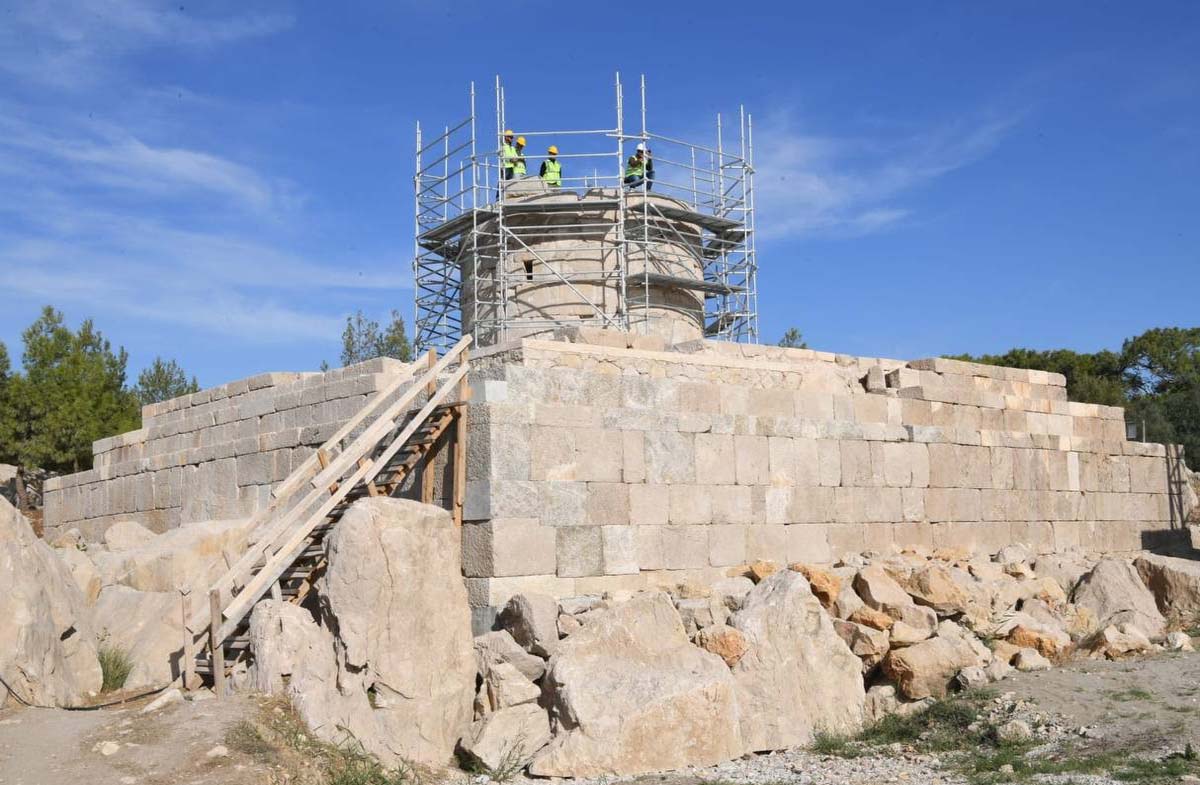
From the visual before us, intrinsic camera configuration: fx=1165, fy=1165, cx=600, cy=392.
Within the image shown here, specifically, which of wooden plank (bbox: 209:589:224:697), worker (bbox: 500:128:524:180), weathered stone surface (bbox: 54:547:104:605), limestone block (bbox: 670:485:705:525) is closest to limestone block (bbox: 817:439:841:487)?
limestone block (bbox: 670:485:705:525)

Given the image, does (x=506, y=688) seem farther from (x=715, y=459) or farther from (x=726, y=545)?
(x=715, y=459)

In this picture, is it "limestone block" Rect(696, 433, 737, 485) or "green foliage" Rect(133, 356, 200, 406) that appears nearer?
"limestone block" Rect(696, 433, 737, 485)

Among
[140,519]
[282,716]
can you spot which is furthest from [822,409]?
[140,519]

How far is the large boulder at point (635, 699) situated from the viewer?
8148 mm

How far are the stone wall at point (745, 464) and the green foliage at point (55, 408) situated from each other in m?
20.9

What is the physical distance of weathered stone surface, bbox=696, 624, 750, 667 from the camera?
9.16 meters

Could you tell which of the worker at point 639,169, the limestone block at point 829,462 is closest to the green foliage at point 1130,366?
the worker at point 639,169

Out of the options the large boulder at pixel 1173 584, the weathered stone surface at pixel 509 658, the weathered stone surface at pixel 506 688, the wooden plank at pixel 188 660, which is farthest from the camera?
the large boulder at pixel 1173 584

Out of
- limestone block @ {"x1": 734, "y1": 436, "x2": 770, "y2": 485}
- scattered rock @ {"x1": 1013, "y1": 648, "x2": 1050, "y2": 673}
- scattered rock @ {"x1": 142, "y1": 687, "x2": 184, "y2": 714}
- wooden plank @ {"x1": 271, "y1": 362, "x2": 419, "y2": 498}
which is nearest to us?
scattered rock @ {"x1": 142, "y1": 687, "x2": 184, "y2": 714}

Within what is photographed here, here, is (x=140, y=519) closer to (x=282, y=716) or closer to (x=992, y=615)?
(x=282, y=716)

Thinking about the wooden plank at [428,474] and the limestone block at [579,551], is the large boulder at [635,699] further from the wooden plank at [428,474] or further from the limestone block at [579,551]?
the wooden plank at [428,474]

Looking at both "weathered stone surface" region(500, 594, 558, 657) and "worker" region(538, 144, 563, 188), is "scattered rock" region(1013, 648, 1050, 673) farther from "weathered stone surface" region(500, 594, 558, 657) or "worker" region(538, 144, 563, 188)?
"worker" region(538, 144, 563, 188)

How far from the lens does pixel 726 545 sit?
11.2m

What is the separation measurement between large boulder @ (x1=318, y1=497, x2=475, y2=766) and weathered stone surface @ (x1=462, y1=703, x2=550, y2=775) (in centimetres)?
19
